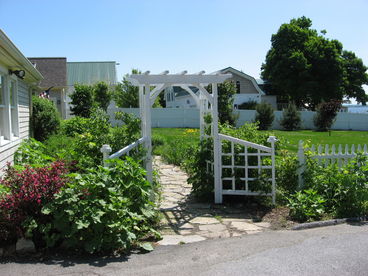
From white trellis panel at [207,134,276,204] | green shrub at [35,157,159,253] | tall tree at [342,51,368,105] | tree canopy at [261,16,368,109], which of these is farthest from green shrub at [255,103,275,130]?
green shrub at [35,157,159,253]

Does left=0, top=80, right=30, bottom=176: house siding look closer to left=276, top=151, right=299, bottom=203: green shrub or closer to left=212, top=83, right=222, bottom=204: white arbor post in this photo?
left=212, top=83, right=222, bottom=204: white arbor post

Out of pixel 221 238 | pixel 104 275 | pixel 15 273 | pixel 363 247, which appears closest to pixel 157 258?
pixel 104 275

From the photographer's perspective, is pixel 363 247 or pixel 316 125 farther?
pixel 316 125

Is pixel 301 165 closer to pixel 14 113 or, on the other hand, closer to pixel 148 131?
pixel 148 131

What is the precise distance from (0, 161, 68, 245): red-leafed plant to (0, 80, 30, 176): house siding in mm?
1988

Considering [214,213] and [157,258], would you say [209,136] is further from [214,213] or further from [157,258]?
[157,258]

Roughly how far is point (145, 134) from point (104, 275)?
2.97 meters

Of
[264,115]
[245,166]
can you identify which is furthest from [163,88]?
[264,115]

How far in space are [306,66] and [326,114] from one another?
41.3ft

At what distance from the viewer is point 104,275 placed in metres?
3.49

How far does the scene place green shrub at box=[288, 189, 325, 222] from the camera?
5316 mm

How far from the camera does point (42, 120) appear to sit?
1198cm

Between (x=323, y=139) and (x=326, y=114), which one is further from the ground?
(x=326, y=114)

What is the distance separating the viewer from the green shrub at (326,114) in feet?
77.8
